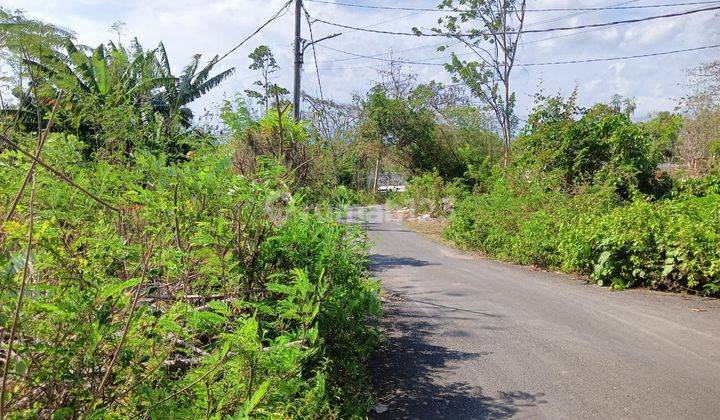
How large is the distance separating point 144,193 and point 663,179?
16394mm

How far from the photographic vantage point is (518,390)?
4.70 m

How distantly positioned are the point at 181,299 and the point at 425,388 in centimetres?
236

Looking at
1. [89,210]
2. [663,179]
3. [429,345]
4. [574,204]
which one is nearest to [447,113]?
[663,179]

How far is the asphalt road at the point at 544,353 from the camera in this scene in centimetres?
445

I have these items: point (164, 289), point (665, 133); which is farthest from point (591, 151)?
point (164, 289)

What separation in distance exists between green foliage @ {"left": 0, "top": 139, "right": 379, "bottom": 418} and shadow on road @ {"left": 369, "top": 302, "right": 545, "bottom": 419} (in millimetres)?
313

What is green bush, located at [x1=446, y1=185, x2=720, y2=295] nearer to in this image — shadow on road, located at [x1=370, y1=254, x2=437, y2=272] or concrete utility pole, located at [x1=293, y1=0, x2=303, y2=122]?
shadow on road, located at [x1=370, y1=254, x2=437, y2=272]

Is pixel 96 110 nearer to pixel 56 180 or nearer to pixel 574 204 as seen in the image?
pixel 56 180

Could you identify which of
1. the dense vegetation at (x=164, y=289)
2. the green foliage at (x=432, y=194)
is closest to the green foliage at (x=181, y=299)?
the dense vegetation at (x=164, y=289)

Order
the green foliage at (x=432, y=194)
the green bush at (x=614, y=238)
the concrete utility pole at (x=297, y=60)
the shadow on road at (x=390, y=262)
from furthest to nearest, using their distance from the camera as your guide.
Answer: the green foliage at (x=432, y=194)
the concrete utility pole at (x=297, y=60)
the shadow on road at (x=390, y=262)
the green bush at (x=614, y=238)

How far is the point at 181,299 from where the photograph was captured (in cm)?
350

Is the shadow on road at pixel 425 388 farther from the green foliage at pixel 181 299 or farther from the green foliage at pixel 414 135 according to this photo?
the green foliage at pixel 414 135

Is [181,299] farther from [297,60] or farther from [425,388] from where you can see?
[297,60]

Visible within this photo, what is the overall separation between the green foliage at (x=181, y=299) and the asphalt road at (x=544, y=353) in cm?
Answer: 72
